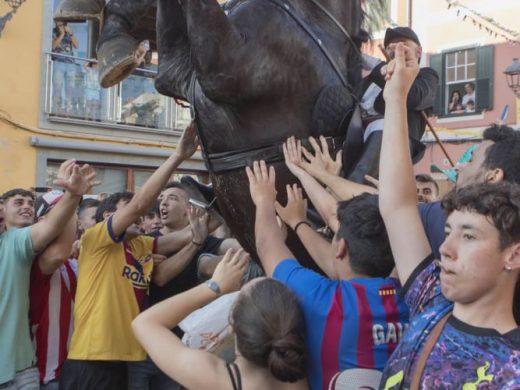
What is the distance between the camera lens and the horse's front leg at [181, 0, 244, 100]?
2.54m

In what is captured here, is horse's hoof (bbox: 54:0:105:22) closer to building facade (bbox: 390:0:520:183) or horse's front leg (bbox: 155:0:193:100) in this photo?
horse's front leg (bbox: 155:0:193:100)

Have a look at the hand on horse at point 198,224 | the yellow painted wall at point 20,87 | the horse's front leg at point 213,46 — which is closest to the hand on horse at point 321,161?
the horse's front leg at point 213,46

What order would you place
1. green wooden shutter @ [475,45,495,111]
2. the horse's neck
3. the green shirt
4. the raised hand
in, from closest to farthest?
the horse's neck → the raised hand → the green shirt → green wooden shutter @ [475,45,495,111]

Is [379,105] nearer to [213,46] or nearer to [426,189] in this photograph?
[213,46]

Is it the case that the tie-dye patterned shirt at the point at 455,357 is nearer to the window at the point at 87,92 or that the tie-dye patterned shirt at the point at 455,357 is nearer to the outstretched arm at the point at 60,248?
the outstretched arm at the point at 60,248

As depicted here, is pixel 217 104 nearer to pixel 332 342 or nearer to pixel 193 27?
pixel 193 27

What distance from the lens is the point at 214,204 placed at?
3.35m

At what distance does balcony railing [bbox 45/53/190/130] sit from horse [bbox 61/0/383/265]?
10738 millimetres

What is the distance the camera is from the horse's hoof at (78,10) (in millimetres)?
2701

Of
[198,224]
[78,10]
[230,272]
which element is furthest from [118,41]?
[198,224]

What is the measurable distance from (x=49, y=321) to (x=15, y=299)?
36 centimetres

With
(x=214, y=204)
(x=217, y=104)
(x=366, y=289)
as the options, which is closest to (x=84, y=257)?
(x=214, y=204)

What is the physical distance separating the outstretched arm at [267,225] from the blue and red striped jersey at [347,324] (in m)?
0.21

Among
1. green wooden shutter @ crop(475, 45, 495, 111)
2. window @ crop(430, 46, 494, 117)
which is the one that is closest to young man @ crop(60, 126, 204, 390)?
window @ crop(430, 46, 494, 117)
